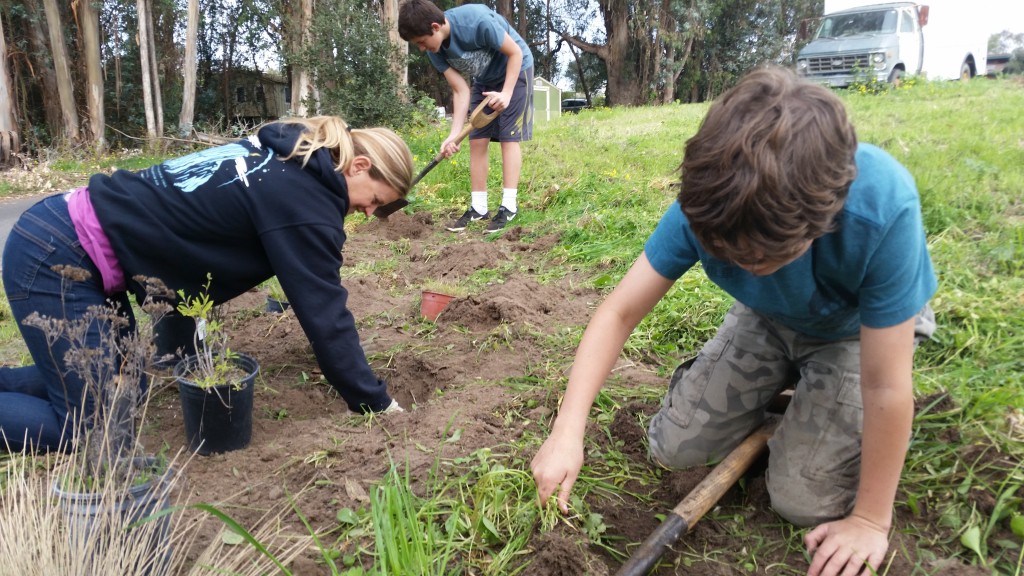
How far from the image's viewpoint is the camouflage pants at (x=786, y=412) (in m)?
1.85

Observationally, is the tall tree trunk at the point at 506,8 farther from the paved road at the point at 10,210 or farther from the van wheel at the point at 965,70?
the paved road at the point at 10,210

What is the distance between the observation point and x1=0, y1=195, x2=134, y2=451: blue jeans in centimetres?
217

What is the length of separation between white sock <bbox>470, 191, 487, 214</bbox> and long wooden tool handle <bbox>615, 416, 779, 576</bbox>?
149 inches

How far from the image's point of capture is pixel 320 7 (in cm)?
951

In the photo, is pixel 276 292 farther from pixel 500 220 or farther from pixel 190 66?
pixel 190 66

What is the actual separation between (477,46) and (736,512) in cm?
402

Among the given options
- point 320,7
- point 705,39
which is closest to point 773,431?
point 320,7

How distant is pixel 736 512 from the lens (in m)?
1.97

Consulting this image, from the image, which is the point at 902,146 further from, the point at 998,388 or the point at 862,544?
the point at 862,544

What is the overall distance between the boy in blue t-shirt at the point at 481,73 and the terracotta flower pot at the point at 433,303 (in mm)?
1771

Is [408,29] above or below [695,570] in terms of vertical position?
above

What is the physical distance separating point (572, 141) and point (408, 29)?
11.4 feet

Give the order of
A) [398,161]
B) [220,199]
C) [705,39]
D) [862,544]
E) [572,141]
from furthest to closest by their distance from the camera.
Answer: [705,39], [572,141], [398,161], [220,199], [862,544]

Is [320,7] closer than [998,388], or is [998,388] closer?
[998,388]
